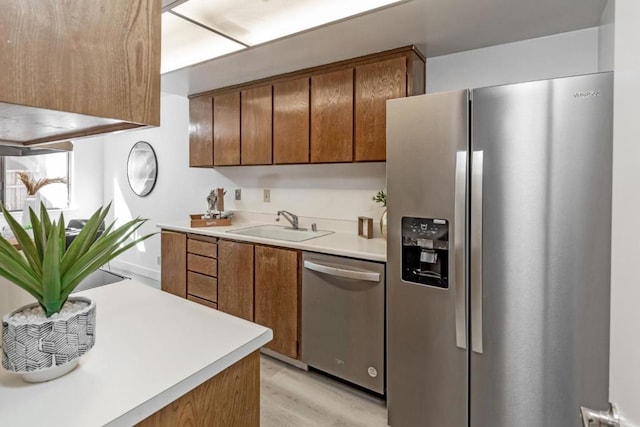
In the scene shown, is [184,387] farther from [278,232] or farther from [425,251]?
[278,232]

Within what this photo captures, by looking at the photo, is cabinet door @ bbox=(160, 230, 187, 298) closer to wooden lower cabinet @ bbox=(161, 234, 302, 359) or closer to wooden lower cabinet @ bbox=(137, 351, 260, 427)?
wooden lower cabinet @ bbox=(161, 234, 302, 359)

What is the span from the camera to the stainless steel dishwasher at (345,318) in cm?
201

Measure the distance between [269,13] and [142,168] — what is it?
12.3 ft

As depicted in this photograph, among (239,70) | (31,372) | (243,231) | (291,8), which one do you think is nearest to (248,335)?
(31,372)

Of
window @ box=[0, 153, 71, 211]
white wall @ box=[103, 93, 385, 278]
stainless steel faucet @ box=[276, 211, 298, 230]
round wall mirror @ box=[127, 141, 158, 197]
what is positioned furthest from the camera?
window @ box=[0, 153, 71, 211]

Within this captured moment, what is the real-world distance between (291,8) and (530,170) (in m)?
1.48

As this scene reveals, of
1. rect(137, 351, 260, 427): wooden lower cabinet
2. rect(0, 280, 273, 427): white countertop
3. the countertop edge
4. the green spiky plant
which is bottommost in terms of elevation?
rect(137, 351, 260, 427): wooden lower cabinet

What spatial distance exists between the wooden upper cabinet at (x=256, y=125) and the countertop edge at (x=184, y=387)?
83.8 inches

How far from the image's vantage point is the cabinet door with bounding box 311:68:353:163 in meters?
2.47

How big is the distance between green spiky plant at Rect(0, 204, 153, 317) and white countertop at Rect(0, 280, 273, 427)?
0.17 metres

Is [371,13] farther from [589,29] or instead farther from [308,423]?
[308,423]

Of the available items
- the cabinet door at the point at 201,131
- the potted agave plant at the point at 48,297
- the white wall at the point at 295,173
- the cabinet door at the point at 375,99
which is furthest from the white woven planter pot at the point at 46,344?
the cabinet door at the point at 201,131

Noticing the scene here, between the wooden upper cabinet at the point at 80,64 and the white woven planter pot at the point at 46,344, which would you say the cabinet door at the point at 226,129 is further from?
the white woven planter pot at the point at 46,344

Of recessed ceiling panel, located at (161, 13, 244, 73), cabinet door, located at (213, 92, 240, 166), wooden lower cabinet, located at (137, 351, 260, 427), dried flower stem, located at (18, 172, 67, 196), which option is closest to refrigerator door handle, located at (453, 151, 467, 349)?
wooden lower cabinet, located at (137, 351, 260, 427)
